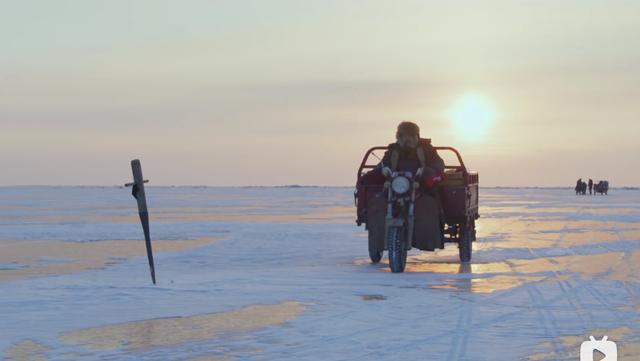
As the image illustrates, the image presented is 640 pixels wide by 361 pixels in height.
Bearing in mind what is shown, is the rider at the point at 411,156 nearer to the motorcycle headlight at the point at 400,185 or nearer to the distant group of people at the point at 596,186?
the motorcycle headlight at the point at 400,185

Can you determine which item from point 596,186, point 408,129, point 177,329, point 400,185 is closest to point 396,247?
point 400,185

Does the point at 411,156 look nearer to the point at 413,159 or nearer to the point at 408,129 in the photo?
the point at 413,159

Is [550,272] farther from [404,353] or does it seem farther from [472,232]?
[404,353]

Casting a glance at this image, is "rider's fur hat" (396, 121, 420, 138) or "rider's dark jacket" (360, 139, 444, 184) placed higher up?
"rider's fur hat" (396, 121, 420, 138)

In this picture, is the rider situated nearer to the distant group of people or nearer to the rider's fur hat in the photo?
the rider's fur hat

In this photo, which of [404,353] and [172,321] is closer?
[404,353]

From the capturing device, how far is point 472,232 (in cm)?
1625

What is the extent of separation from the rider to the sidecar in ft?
1.38

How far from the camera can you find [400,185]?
13.9 meters

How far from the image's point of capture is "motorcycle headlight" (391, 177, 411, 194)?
13.9m

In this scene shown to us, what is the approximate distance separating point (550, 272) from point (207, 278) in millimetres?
4976

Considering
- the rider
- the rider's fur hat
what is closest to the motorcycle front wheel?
the rider

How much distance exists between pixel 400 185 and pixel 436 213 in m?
0.85

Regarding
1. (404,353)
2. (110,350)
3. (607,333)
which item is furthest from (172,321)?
(607,333)
